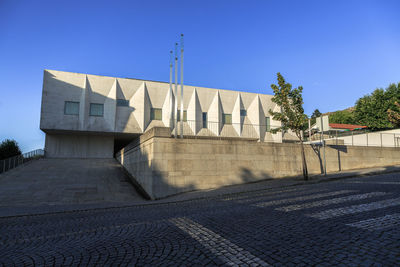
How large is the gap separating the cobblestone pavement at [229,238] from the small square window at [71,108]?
26.9 metres

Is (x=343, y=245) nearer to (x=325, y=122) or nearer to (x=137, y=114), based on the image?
(x=325, y=122)

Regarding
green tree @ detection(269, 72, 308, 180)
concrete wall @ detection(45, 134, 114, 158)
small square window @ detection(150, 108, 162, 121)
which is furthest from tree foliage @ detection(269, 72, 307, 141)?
concrete wall @ detection(45, 134, 114, 158)

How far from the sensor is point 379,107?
1490 inches

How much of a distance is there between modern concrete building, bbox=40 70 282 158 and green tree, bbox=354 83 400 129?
53.3 ft

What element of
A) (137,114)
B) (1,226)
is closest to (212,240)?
(1,226)

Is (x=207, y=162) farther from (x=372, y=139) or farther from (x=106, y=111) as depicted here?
(x=106, y=111)

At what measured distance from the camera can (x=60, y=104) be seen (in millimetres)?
30781

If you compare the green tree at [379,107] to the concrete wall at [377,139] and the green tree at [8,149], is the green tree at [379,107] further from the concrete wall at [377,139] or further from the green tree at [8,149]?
the green tree at [8,149]

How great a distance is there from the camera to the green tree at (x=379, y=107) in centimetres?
3653

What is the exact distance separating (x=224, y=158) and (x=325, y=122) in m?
6.56

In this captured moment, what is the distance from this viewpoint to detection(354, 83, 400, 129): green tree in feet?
120

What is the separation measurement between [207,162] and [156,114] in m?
22.4

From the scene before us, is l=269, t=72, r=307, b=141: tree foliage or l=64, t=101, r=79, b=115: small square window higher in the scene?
l=64, t=101, r=79, b=115: small square window

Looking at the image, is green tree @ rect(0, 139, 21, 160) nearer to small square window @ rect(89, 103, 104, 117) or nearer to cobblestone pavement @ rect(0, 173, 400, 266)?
small square window @ rect(89, 103, 104, 117)
